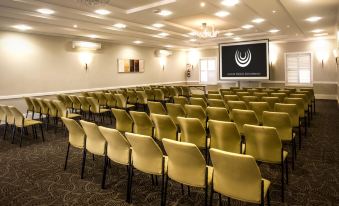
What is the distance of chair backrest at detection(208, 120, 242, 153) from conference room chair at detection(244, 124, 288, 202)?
17cm

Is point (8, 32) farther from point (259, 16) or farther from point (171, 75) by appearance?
point (171, 75)

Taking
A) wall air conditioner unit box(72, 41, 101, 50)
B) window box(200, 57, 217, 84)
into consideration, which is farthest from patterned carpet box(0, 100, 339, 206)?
window box(200, 57, 217, 84)

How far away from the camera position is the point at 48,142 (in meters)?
5.99

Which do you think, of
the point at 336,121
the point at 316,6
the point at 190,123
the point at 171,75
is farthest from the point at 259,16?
the point at 171,75

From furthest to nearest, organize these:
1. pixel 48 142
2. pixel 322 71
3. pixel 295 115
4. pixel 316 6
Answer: pixel 322 71, pixel 316 6, pixel 48 142, pixel 295 115

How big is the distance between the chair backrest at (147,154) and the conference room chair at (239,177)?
0.72m

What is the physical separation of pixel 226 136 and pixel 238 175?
4.13 feet

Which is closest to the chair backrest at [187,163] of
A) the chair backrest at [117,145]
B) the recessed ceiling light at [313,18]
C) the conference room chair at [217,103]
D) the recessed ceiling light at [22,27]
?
the chair backrest at [117,145]

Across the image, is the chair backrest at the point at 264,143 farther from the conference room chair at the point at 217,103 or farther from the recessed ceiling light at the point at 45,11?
the recessed ceiling light at the point at 45,11

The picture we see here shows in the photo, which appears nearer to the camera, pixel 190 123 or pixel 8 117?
pixel 190 123


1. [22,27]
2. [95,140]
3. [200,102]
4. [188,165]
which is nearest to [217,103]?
[200,102]

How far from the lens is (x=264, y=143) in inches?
128

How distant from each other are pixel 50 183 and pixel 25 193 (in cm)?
36

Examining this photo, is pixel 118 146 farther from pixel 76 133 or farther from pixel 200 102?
pixel 200 102
